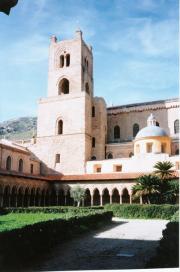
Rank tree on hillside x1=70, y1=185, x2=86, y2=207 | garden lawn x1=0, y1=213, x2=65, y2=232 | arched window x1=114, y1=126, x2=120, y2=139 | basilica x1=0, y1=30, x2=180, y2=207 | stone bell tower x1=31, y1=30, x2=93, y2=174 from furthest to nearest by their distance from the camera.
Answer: arched window x1=114, y1=126, x2=120, y2=139 < stone bell tower x1=31, y1=30, x2=93, y2=174 < basilica x1=0, y1=30, x2=180, y2=207 < tree on hillside x1=70, y1=185, x2=86, y2=207 < garden lawn x1=0, y1=213, x2=65, y2=232

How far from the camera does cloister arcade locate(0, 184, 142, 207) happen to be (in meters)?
28.9

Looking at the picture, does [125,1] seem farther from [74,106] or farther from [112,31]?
[74,106]

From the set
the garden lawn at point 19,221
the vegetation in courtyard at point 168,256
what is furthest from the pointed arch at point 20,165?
the vegetation in courtyard at point 168,256

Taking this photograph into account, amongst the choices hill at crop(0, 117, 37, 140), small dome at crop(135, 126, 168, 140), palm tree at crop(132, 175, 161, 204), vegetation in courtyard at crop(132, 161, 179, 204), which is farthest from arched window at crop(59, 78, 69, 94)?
hill at crop(0, 117, 37, 140)

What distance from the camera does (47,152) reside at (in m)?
38.2

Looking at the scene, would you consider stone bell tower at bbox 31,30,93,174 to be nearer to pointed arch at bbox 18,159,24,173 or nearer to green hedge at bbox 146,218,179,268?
pointed arch at bbox 18,159,24,173

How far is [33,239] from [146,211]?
15291mm

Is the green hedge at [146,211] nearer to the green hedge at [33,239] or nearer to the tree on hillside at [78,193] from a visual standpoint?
the tree on hillside at [78,193]

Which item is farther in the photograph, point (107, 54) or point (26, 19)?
point (107, 54)

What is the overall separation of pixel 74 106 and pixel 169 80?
1122 inches

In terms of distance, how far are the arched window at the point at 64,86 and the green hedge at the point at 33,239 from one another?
28.0 m

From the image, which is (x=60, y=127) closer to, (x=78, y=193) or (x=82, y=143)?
(x=82, y=143)

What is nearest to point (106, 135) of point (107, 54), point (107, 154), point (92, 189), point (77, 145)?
point (107, 154)

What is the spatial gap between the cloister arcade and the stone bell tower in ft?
10.8
